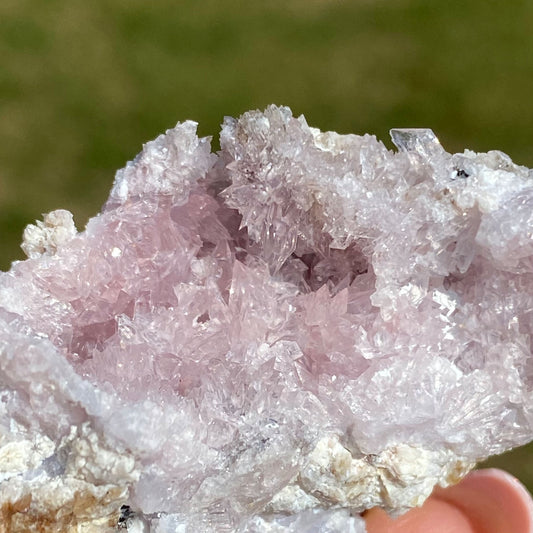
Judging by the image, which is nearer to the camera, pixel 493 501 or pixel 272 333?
pixel 272 333

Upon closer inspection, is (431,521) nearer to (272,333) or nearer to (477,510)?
(477,510)

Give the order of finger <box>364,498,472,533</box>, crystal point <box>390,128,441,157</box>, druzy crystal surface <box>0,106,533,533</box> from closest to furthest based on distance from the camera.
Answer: druzy crystal surface <box>0,106,533,533</box>, crystal point <box>390,128,441,157</box>, finger <box>364,498,472,533</box>

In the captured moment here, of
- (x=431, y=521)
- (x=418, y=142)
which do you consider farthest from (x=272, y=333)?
(x=431, y=521)

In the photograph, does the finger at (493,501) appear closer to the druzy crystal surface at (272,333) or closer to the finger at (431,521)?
the finger at (431,521)

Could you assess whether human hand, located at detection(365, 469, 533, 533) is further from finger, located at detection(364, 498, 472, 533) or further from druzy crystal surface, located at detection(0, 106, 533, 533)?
druzy crystal surface, located at detection(0, 106, 533, 533)

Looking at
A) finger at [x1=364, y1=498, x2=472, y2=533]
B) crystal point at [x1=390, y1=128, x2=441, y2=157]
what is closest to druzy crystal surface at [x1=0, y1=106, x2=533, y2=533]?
crystal point at [x1=390, y1=128, x2=441, y2=157]

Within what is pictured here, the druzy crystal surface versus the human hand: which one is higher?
the druzy crystal surface

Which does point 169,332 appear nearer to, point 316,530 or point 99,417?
point 99,417
